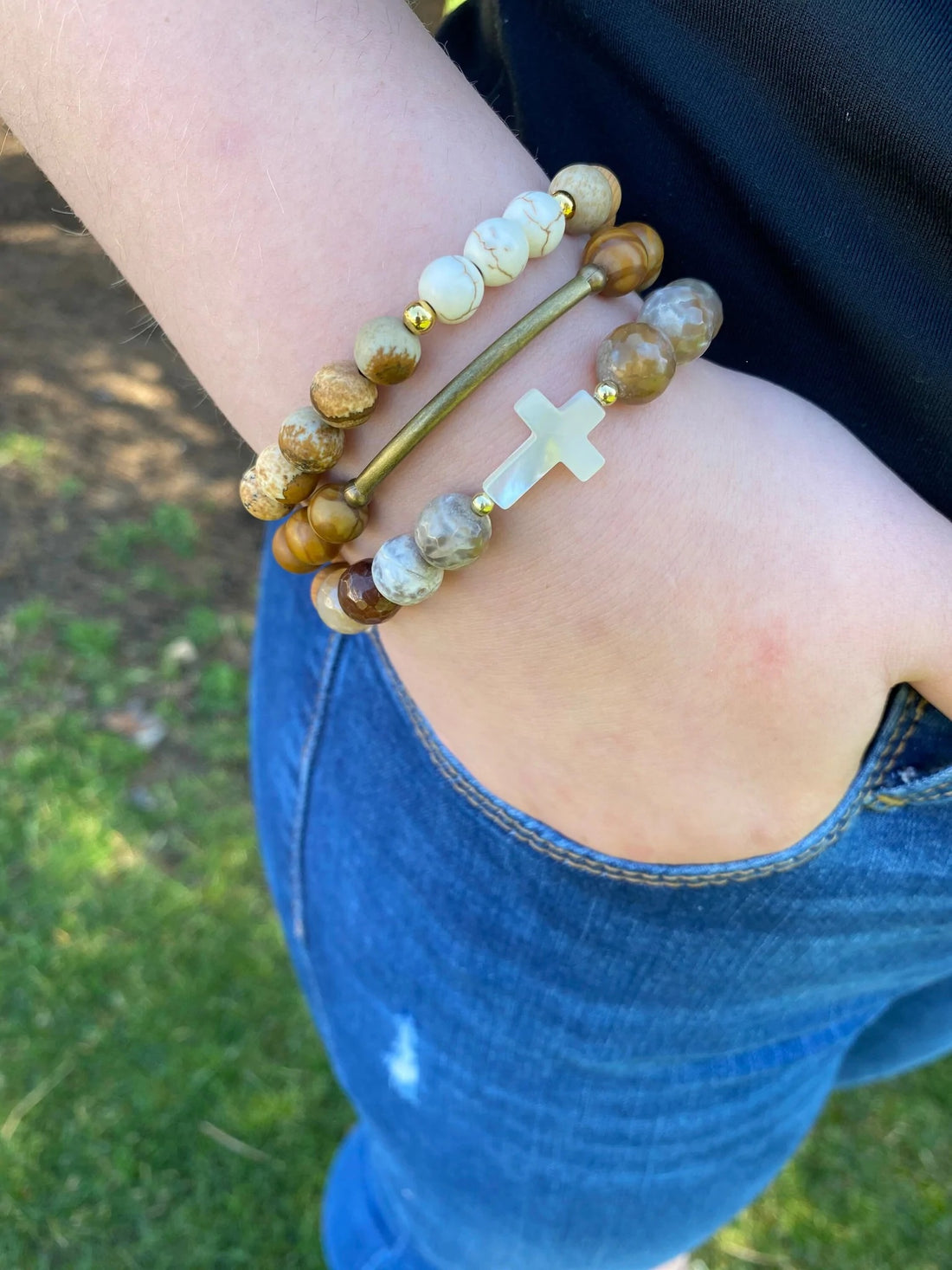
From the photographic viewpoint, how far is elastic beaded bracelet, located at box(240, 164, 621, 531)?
64 centimetres

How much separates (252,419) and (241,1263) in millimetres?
2219

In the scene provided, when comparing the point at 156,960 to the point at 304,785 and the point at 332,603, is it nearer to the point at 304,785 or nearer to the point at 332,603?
the point at 304,785

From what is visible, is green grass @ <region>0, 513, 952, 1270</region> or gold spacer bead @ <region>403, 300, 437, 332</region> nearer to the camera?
gold spacer bead @ <region>403, 300, 437, 332</region>

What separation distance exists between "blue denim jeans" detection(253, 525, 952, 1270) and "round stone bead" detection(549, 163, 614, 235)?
1.35ft

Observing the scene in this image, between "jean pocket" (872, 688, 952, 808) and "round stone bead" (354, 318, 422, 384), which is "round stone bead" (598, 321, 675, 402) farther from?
"jean pocket" (872, 688, 952, 808)

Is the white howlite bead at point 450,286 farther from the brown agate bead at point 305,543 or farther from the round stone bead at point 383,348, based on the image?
the brown agate bead at point 305,543

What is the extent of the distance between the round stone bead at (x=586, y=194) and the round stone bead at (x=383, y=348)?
0.54 feet

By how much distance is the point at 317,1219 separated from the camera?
2297 mm

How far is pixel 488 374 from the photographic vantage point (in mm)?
670

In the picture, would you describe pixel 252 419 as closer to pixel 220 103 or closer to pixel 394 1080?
pixel 220 103

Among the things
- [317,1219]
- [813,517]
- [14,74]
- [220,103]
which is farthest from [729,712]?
[317,1219]

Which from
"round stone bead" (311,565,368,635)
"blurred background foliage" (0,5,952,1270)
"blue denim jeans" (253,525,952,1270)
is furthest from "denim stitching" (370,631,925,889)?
"blurred background foliage" (0,5,952,1270)

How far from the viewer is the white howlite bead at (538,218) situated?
25.8 inches

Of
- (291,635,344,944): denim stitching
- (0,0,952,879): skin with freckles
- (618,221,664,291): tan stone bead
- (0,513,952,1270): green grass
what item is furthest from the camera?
(0,513,952,1270): green grass
